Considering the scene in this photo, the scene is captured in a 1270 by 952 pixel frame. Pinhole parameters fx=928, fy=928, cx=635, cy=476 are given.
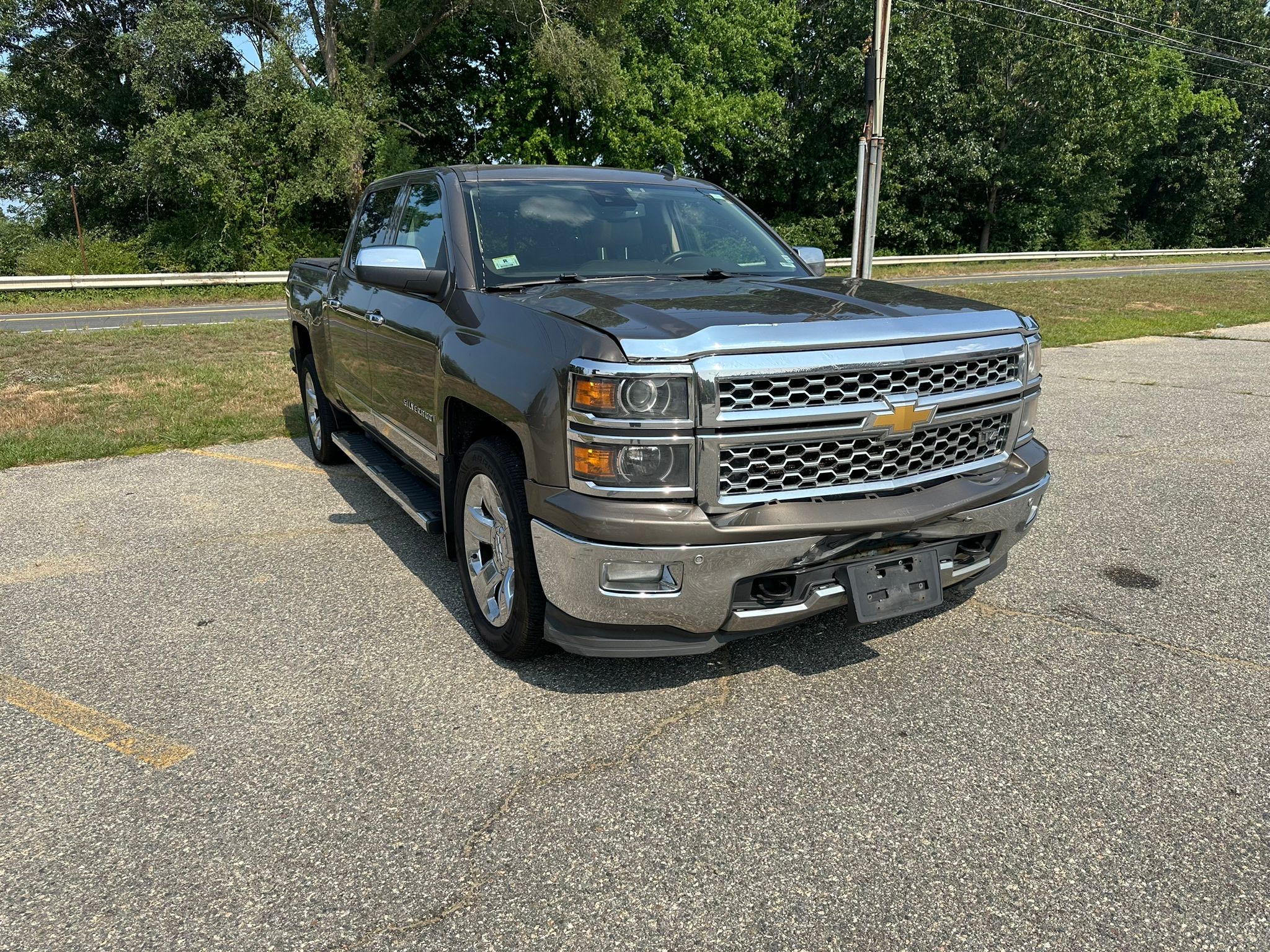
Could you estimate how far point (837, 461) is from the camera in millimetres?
3105

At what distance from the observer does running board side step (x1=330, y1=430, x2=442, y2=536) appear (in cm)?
431

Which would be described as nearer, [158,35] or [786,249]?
[786,249]

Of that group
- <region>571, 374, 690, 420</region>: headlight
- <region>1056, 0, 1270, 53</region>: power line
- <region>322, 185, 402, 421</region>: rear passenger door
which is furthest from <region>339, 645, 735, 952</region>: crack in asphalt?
<region>1056, 0, 1270, 53</region>: power line

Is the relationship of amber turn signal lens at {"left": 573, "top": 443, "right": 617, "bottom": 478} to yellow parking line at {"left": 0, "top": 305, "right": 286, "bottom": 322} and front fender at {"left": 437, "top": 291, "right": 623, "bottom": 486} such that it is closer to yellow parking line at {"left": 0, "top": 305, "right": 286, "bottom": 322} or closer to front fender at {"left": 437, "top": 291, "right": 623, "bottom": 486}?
front fender at {"left": 437, "top": 291, "right": 623, "bottom": 486}

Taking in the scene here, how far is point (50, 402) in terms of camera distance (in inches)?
344

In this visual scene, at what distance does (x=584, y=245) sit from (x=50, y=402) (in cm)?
694

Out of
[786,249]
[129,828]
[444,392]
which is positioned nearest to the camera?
[129,828]

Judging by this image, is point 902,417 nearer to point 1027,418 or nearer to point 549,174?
point 1027,418

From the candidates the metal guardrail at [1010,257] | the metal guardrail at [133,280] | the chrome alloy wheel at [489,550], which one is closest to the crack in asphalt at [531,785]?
the chrome alloy wheel at [489,550]

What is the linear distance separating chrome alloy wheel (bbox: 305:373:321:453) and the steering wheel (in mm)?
3306

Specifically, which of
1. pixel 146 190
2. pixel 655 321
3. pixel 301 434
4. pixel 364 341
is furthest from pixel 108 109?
pixel 655 321

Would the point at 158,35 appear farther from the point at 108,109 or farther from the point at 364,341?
the point at 364,341

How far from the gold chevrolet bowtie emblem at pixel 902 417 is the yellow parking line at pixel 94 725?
2545 millimetres

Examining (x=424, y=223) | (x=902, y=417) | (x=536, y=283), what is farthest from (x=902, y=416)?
(x=424, y=223)
